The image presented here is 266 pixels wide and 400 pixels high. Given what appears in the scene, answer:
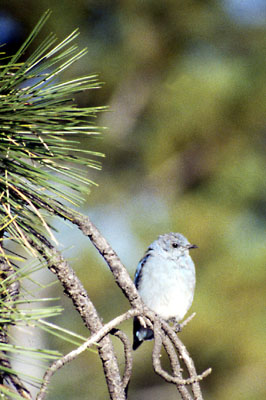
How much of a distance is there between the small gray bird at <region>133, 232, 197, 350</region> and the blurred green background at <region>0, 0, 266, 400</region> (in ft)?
10.9

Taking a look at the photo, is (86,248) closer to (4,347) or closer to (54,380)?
(54,380)

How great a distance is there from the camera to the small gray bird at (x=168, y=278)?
11.1 ft

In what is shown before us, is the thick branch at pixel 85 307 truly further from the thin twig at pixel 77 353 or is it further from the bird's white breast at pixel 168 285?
the bird's white breast at pixel 168 285

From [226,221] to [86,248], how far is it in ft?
5.68

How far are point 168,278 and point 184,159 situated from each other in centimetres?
480

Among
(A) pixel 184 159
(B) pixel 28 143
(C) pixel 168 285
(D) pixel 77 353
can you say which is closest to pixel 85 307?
(D) pixel 77 353

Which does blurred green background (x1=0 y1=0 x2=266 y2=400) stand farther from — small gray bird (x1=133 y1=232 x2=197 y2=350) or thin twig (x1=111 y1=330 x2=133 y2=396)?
thin twig (x1=111 y1=330 x2=133 y2=396)

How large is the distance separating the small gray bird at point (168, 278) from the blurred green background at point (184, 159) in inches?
131

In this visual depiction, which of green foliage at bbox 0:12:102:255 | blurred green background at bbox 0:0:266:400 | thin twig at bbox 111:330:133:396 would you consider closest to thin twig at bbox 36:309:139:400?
thin twig at bbox 111:330:133:396

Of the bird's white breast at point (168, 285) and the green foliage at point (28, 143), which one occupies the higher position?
the bird's white breast at point (168, 285)

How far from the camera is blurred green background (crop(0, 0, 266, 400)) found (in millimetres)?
7090

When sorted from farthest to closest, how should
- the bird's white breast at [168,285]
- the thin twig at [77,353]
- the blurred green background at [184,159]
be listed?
the blurred green background at [184,159] → the bird's white breast at [168,285] → the thin twig at [77,353]

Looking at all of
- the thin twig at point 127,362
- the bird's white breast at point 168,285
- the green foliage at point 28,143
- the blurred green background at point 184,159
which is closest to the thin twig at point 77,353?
the thin twig at point 127,362

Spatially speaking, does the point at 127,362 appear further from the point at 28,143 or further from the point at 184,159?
the point at 184,159
